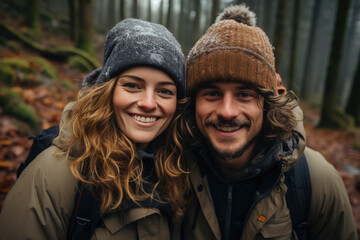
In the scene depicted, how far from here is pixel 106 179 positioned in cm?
185

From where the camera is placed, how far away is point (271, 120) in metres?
2.25

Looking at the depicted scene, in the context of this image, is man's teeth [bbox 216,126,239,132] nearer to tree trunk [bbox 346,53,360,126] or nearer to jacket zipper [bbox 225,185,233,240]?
jacket zipper [bbox 225,185,233,240]

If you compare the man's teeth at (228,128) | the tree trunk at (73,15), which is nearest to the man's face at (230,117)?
the man's teeth at (228,128)

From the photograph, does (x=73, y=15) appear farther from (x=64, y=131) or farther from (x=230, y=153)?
(x=230, y=153)

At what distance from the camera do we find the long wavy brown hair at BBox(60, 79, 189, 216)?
6.13 ft

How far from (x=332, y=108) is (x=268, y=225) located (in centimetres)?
916

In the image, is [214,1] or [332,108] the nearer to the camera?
[332,108]

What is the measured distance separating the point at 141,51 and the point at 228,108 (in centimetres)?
99

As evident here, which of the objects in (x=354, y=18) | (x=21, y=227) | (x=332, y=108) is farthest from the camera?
(x=354, y=18)

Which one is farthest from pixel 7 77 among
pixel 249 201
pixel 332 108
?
pixel 332 108

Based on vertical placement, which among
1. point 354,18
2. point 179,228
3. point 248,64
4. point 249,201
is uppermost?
point 354,18

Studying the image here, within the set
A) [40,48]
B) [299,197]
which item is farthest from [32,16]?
[299,197]

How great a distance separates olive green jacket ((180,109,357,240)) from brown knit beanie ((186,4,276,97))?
760mm

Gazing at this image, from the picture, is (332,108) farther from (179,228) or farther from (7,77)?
(7,77)
